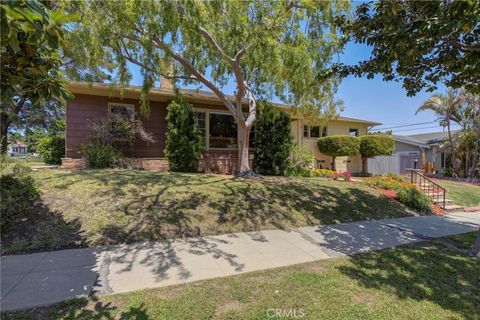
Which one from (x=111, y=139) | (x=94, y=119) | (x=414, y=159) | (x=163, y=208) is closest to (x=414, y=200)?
(x=163, y=208)

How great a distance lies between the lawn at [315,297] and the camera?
2.88 meters

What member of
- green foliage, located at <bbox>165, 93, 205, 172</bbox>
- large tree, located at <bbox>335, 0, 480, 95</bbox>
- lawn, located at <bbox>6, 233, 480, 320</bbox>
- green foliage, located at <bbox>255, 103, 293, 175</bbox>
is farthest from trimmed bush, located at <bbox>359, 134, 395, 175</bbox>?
lawn, located at <bbox>6, 233, 480, 320</bbox>

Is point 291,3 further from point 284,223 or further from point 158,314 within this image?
point 158,314

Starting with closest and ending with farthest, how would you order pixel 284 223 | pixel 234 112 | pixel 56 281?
pixel 56 281, pixel 284 223, pixel 234 112

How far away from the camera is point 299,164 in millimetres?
13406

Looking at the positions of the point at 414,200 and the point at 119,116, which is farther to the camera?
the point at 119,116

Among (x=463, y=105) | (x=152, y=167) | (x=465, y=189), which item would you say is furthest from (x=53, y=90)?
(x=463, y=105)

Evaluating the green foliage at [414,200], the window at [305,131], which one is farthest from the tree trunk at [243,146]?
the window at [305,131]

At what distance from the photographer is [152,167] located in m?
11.6

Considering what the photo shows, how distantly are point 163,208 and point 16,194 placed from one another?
113 inches

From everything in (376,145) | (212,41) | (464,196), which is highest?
(212,41)

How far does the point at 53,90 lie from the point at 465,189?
56.8ft

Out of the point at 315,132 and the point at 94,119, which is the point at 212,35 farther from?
the point at 315,132

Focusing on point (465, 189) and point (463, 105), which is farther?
point (463, 105)
